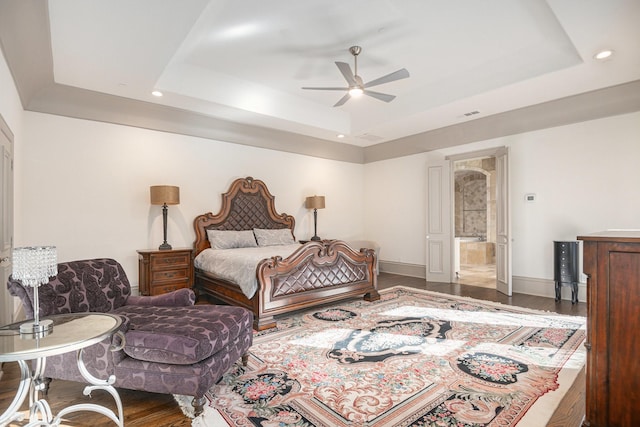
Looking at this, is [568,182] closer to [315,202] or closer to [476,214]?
[315,202]

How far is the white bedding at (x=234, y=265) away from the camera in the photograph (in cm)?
369

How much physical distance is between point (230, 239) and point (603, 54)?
17.2 feet

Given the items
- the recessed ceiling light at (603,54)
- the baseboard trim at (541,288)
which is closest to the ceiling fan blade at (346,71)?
the recessed ceiling light at (603,54)

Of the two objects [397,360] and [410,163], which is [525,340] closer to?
[397,360]

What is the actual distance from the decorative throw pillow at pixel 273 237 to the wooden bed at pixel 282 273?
0.22 m

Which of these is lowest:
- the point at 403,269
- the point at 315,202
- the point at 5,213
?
the point at 403,269

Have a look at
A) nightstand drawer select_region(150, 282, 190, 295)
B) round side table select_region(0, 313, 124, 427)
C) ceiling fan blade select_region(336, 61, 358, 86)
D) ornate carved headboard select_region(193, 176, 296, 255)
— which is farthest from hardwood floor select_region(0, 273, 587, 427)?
ceiling fan blade select_region(336, 61, 358, 86)

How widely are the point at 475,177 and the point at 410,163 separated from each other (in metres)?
4.68

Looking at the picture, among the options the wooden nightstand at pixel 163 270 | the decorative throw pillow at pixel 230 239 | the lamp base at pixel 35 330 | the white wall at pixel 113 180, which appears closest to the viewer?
the lamp base at pixel 35 330

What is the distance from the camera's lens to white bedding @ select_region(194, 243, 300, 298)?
3689mm

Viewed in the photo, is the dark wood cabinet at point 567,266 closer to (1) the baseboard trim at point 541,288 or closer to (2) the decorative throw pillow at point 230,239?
(1) the baseboard trim at point 541,288

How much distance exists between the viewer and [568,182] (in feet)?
15.9

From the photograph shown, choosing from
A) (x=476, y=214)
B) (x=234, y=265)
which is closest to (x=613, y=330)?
(x=234, y=265)

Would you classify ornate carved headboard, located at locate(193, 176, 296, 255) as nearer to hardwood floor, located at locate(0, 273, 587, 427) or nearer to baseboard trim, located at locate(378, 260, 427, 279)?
baseboard trim, located at locate(378, 260, 427, 279)
